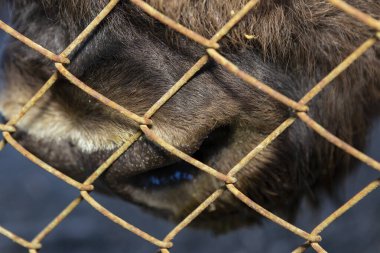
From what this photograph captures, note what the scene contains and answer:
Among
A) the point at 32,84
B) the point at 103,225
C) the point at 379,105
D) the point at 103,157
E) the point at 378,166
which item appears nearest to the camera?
the point at 378,166

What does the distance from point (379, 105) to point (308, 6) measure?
1.99ft

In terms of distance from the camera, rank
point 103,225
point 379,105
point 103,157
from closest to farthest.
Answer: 1. point 103,157
2. point 379,105
3. point 103,225

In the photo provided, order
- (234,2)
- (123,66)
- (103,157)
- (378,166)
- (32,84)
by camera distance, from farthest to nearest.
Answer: (32,84), (103,157), (123,66), (234,2), (378,166)

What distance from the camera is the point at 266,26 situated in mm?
1316

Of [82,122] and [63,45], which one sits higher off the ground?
[63,45]

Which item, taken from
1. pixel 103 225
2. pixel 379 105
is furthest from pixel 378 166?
pixel 103 225

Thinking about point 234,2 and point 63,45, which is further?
point 63,45

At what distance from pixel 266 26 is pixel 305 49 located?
0.45ft

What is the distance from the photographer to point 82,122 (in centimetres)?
150

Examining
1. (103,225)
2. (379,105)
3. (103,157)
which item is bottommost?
(103,157)

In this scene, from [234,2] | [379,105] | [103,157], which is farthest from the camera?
[379,105]

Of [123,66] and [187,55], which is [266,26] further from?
[123,66]

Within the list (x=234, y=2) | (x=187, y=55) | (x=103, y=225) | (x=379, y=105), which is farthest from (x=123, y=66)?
(x=103, y=225)

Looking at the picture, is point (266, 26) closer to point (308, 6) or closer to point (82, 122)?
point (308, 6)
